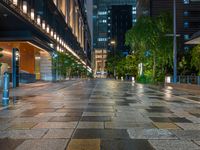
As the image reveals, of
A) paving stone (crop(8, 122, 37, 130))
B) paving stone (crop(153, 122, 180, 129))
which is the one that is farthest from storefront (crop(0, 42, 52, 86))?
paving stone (crop(153, 122, 180, 129))

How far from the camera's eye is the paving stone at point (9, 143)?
648 cm

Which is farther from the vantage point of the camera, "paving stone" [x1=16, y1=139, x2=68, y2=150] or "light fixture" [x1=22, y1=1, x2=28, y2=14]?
"light fixture" [x1=22, y1=1, x2=28, y2=14]

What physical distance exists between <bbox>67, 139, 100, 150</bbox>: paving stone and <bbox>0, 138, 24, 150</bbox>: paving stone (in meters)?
1.02

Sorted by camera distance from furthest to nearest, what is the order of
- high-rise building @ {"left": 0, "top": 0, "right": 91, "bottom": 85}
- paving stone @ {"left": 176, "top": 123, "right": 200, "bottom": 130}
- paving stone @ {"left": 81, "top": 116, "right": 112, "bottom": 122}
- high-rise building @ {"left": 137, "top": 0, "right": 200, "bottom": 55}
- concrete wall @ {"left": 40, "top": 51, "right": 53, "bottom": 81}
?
high-rise building @ {"left": 137, "top": 0, "right": 200, "bottom": 55}, concrete wall @ {"left": 40, "top": 51, "right": 53, "bottom": 81}, high-rise building @ {"left": 0, "top": 0, "right": 91, "bottom": 85}, paving stone @ {"left": 81, "top": 116, "right": 112, "bottom": 122}, paving stone @ {"left": 176, "top": 123, "right": 200, "bottom": 130}

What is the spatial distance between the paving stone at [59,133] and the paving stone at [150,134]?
54.6 inches

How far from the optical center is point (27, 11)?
40344 mm

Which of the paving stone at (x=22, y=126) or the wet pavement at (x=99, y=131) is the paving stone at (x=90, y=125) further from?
the paving stone at (x=22, y=126)

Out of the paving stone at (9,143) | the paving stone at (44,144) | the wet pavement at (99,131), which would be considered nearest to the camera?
the paving stone at (44,144)

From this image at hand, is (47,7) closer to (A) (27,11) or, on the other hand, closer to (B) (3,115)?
(A) (27,11)

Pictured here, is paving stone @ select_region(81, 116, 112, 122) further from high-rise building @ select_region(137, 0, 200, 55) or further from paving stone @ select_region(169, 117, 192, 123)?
high-rise building @ select_region(137, 0, 200, 55)

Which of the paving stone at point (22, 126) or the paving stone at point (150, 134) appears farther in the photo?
the paving stone at point (22, 126)

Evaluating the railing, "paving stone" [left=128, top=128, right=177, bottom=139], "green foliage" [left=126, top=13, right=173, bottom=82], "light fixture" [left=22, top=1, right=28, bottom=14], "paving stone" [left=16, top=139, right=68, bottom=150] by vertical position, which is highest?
"light fixture" [left=22, top=1, right=28, bottom=14]

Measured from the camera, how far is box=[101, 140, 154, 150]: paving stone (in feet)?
21.1

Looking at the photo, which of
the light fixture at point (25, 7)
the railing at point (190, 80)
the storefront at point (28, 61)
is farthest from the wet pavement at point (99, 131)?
the storefront at point (28, 61)
